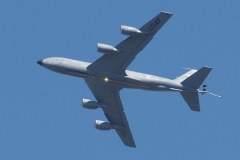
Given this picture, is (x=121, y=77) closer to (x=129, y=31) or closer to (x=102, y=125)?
(x=129, y=31)

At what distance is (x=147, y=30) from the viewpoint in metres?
95.7

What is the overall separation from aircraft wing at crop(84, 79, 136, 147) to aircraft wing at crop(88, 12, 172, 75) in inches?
154

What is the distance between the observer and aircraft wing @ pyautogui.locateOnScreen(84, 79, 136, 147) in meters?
105

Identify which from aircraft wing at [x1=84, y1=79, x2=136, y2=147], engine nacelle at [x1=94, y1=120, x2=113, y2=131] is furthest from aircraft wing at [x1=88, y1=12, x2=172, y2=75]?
engine nacelle at [x1=94, y1=120, x2=113, y2=131]

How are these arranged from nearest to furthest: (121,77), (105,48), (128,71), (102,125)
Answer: (105,48)
(121,77)
(128,71)
(102,125)

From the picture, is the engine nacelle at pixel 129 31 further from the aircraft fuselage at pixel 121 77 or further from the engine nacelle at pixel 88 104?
the engine nacelle at pixel 88 104

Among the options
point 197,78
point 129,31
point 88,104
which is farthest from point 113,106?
point 129,31

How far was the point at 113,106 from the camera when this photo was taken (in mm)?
106562

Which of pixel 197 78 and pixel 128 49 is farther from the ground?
pixel 128 49

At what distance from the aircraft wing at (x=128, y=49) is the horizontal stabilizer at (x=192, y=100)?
9.77 meters

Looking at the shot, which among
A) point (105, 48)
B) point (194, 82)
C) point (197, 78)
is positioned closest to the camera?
point (105, 48)

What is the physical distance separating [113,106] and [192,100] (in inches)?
518

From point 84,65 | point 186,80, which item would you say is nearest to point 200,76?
point 186,80

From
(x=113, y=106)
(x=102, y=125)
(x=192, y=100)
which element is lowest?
(x=102, y=125)
